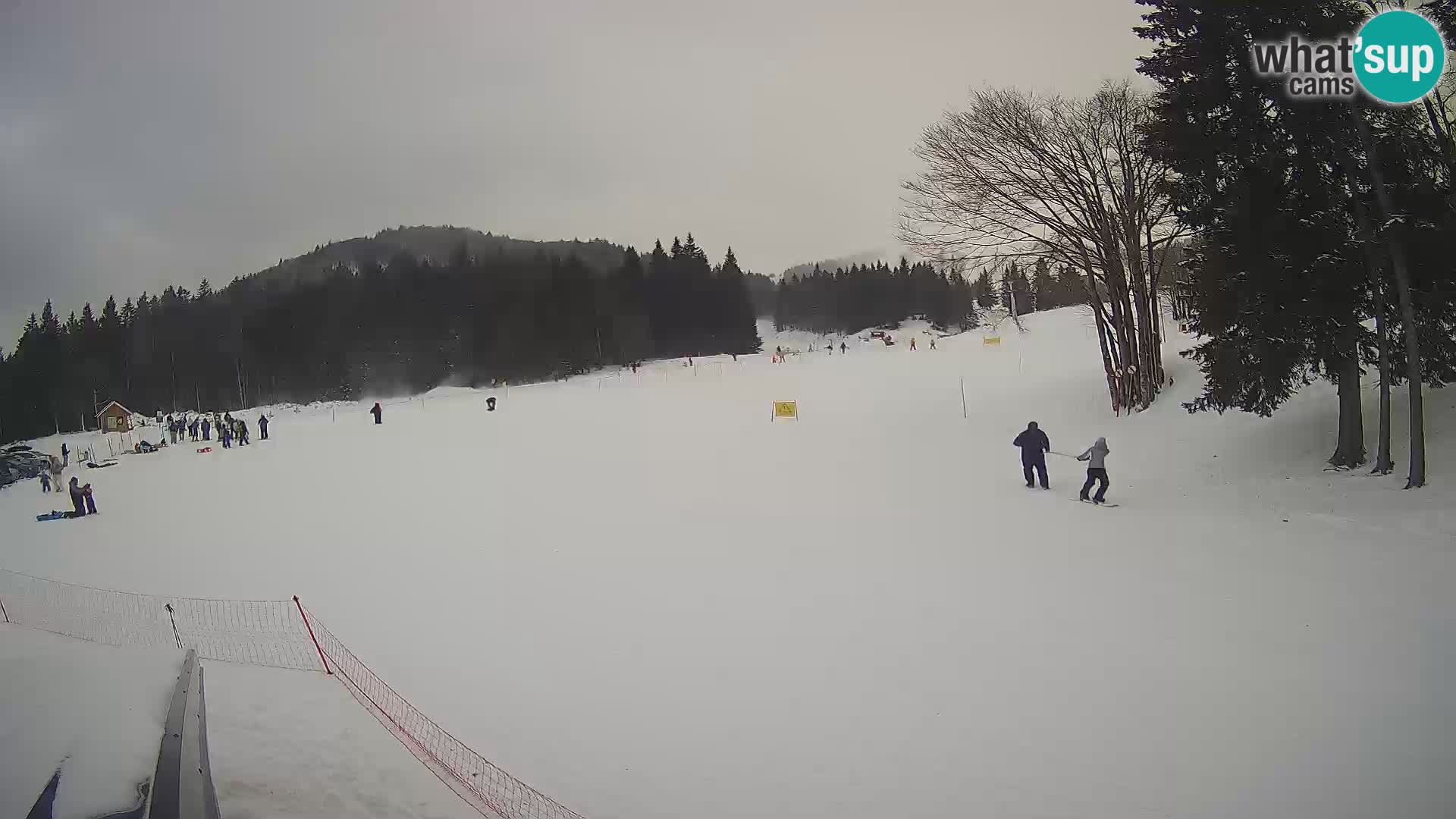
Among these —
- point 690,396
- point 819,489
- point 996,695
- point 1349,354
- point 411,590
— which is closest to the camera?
point 996,695

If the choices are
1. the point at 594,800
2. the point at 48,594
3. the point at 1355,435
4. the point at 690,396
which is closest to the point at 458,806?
the point at 594,800

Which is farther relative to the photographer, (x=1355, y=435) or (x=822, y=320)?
(x=822, y=320)

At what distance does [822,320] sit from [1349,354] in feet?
335

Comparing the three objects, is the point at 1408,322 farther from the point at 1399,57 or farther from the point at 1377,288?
the point at 1399,57

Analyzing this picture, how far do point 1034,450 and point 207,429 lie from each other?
33.3 m

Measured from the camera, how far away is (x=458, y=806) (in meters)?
4.61

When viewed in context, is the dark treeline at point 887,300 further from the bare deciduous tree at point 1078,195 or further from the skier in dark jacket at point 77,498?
the skier in dark jacket at point 77,498

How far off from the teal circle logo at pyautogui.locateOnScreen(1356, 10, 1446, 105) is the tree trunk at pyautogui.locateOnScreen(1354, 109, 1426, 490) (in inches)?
21.3

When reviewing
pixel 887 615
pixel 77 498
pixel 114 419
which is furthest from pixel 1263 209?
pixel 77 498

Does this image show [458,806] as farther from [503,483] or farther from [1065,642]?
[503,483]

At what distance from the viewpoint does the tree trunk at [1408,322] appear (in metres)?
9.95

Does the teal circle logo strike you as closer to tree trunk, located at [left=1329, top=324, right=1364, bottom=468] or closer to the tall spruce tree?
the tall spruce tree

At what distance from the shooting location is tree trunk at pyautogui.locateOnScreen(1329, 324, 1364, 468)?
450 inches

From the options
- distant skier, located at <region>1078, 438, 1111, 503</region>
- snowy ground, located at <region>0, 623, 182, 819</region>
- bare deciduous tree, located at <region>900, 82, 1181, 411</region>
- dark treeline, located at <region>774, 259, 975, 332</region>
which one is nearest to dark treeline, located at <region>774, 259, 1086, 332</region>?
dark treeline, located at <region>774, 259, 975, 332</region>
